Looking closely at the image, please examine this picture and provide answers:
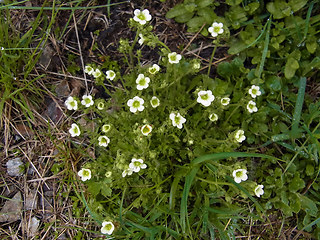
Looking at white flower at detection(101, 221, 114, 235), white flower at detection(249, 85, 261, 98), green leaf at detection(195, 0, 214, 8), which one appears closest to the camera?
white flower at detection(101, 221, 114, 235)

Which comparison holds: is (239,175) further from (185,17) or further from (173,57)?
(185,17)

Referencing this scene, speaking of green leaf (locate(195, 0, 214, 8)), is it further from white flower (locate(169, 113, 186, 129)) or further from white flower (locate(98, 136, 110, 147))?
white flower (locate(98, 136, 110, 147))

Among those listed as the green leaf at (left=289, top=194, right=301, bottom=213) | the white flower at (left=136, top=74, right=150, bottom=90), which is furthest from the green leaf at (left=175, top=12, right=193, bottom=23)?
the green leaf at (left=289, top=194, right=301, bottom=213)

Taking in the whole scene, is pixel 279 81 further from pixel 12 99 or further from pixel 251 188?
pixel 12 99

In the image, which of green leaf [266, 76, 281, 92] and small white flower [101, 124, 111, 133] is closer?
small white flower [101, 124, 111, 133]

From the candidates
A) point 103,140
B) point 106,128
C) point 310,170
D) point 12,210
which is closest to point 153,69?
point 106,128

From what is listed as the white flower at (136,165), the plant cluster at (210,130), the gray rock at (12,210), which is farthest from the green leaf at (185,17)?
the gray rock at (12,210)
